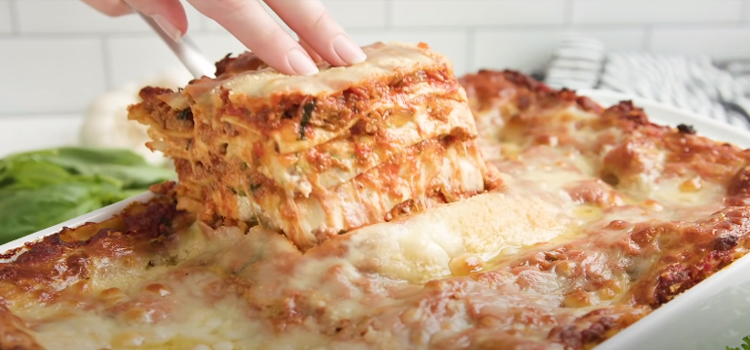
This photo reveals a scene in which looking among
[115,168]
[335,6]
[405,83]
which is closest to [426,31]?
[335,6]

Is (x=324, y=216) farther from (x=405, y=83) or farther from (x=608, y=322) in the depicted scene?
(x=608, y=322)

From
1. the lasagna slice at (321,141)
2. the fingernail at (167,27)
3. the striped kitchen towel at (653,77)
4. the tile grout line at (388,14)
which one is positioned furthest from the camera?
the tile grout line at (388,14)

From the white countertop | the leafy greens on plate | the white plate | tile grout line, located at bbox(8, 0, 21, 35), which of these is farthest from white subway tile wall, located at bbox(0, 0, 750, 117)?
the white plate

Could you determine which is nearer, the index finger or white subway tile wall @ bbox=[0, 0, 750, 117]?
the index finger

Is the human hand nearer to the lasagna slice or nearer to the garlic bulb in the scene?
the lasagna slice

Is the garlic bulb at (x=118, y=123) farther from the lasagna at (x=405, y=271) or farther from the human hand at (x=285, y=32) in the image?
the human hand at (x=285, y=32)

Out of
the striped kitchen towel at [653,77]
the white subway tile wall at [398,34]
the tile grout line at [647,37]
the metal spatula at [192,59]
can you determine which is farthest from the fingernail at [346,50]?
the tile grout line at [647,37]

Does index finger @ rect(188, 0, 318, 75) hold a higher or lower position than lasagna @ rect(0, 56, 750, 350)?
higher
